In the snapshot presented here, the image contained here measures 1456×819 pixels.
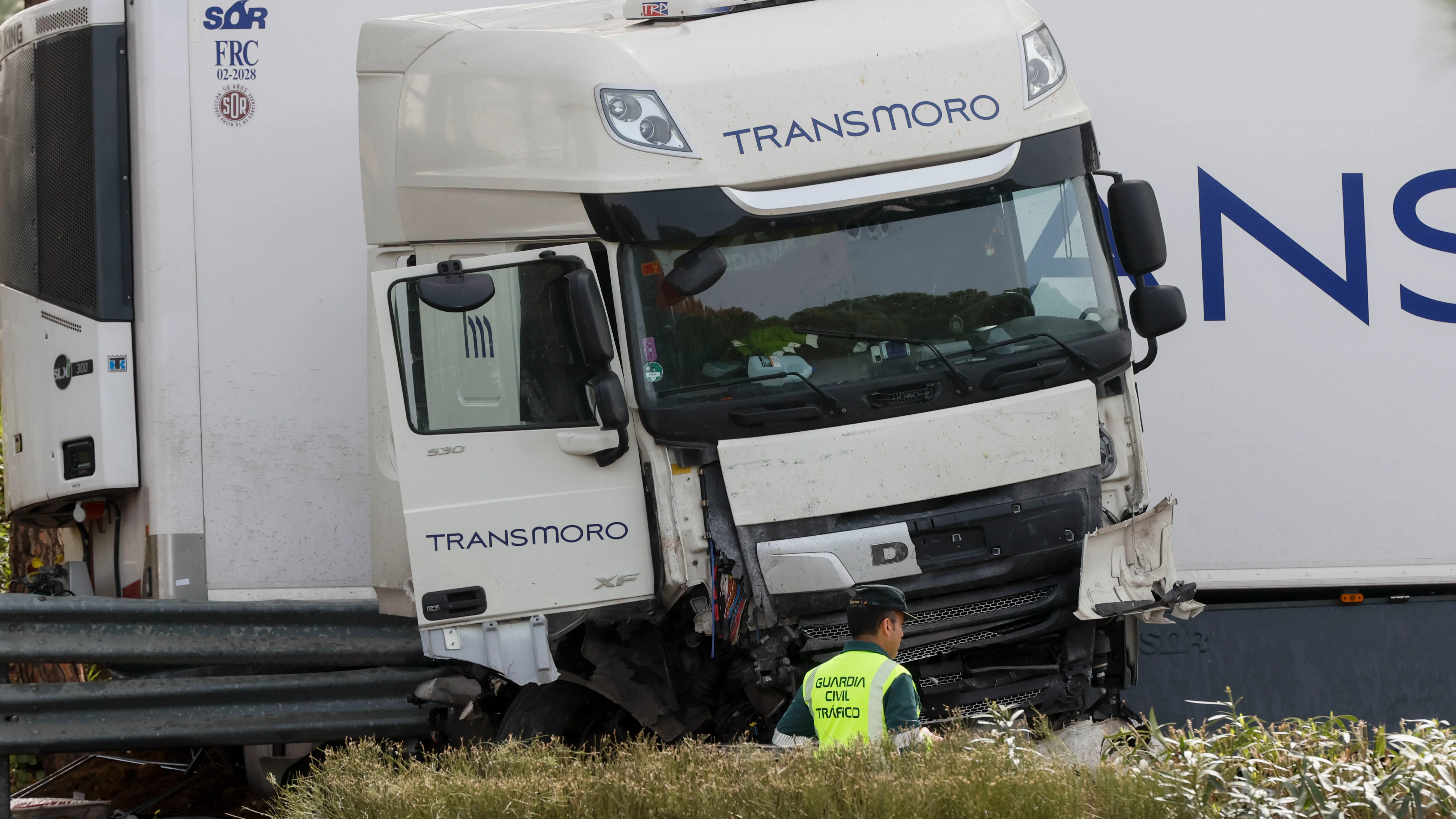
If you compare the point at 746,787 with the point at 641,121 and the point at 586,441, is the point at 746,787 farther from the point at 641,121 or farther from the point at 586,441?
the point at 641,121

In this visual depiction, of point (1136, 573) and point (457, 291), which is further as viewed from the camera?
point (1136, 573)

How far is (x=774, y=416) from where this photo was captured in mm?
5137

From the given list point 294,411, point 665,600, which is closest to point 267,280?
point 294,411

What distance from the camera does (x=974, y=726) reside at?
5.17 meters

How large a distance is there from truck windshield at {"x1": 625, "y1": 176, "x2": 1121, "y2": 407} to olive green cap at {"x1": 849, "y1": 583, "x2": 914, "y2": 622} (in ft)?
3.26

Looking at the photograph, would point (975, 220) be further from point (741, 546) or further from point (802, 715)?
→ point (802, 715)

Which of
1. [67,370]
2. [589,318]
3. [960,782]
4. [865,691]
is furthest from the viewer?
[67,370]

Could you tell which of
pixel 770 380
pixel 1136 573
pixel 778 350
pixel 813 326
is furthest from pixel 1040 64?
pixel 1136 573

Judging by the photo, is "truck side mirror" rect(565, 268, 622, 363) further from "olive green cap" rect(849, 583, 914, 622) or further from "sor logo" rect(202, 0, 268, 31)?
"sor logo" rect(202, 0, 268, 31)

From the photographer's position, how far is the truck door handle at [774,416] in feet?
16.9

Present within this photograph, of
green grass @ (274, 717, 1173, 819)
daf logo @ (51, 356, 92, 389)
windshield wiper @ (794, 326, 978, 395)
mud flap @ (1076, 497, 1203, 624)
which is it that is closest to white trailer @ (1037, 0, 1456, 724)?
mud flap @ (1076, 497, 1203, 624)

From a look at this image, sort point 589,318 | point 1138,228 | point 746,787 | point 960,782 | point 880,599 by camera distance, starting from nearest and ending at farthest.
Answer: point 960,782 → point 746,787 → point 880,599 → point 589,318 → point 1138,228

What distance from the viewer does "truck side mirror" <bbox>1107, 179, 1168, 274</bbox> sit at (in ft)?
17.8

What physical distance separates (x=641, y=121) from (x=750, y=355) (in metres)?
0.91
